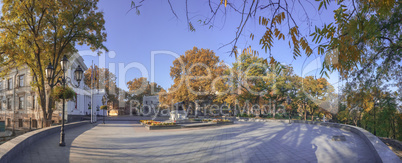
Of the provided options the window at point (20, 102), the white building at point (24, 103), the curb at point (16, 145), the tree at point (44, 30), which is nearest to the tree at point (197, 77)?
the white building at point (24, 103)

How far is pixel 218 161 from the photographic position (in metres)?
6.64

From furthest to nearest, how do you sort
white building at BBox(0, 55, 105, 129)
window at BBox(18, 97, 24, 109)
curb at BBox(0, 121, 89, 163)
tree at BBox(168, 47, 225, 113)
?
tree at BBox(168, 47, 225, 113)
window at BBox(18, 97, 24, 109)
white building at BBox(0, 55, 105, 129)
curb at BBox(0, 121, 89, 163)

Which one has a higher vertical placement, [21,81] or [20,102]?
[21,81]

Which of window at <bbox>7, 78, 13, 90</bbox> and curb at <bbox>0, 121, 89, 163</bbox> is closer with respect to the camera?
curb at <bbox>0, 121, 89, 163</bbox>

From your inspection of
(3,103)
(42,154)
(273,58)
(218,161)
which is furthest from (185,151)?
(3,103)

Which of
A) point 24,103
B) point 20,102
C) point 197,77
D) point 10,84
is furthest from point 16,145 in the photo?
point 10,84

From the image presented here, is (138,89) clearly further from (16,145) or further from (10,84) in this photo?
(16,145)

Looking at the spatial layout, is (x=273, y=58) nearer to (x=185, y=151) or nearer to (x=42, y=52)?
(x=185, y=151)

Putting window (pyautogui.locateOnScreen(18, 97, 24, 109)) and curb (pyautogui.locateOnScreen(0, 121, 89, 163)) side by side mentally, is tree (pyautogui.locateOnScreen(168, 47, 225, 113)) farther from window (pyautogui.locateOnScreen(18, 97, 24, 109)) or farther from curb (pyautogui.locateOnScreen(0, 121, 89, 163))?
curb (pyautogui.locateOnScreen(0, 121, 89, 163))

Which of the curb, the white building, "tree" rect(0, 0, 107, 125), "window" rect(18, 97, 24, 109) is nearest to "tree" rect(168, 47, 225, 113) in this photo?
the white building

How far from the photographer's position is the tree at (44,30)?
1401 centimetres

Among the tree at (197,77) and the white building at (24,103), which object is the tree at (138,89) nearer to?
the white building at (24,103)

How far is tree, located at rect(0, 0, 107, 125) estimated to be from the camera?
46.0 feet

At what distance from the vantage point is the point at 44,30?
16.0 m
